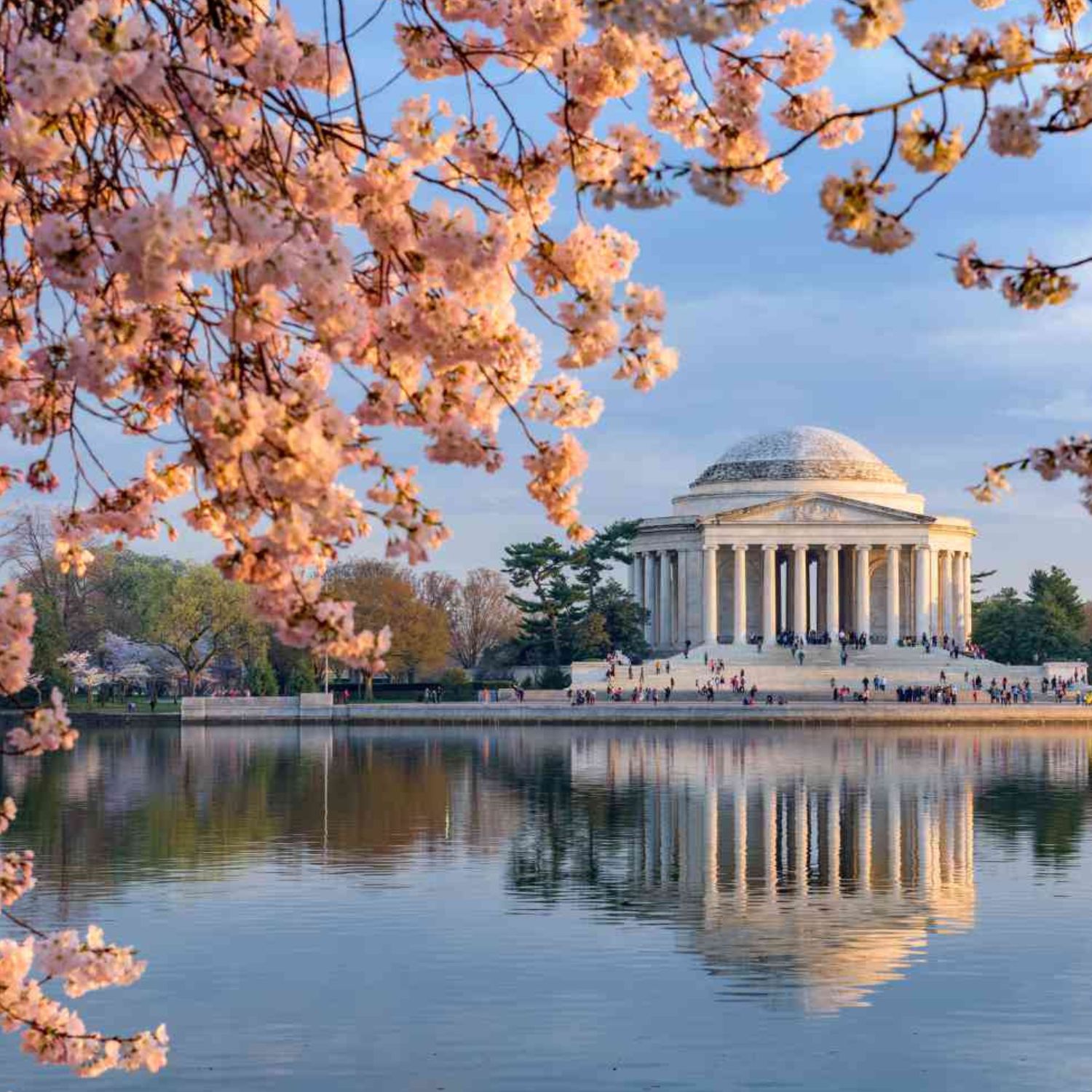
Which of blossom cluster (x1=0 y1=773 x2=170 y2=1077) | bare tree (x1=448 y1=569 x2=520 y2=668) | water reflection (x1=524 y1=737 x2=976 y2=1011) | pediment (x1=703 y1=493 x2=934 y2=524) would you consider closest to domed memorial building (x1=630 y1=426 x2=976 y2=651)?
pediment (x1=703 y1=493 x2=934 y2=524)

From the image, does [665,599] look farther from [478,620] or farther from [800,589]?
[478,620]

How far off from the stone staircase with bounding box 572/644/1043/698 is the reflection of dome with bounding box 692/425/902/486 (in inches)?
642

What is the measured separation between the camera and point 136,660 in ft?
379

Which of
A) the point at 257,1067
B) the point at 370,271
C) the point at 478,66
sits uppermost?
the point at 478,66

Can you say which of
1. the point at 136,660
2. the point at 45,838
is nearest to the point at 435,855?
the point at 45,838

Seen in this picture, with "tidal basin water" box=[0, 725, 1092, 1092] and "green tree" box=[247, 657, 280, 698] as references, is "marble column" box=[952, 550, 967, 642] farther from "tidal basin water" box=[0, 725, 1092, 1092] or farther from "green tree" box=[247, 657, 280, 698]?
"tidal basin water" box=[0, 725, 1092, 1092]

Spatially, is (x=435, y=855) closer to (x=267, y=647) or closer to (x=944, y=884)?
(x=944, y=884)

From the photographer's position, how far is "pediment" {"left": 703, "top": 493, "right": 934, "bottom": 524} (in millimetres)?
121125

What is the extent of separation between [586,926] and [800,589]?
325 ft

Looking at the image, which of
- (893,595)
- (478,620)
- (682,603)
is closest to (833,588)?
(893,595)

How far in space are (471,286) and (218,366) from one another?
4.05 ft

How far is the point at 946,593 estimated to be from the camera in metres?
128

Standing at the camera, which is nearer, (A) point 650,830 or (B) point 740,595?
(A) point 650,830

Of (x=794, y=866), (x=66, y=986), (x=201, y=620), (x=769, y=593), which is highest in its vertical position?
(x=769, y=593)
